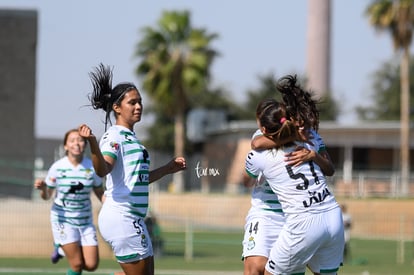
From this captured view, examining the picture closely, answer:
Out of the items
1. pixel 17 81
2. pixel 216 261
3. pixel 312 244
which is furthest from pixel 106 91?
pixel 17 81

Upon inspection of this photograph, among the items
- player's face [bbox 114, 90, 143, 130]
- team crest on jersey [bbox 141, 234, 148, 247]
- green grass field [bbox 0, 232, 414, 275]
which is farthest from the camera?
green grass field [bbox 0, 232, 414, 275]

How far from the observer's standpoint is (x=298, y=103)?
916 centimetres

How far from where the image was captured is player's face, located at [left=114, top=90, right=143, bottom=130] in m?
10.1

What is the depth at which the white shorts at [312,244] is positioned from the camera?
8.84m

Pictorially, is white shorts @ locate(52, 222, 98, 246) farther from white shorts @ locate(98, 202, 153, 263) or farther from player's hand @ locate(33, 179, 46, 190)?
white shorts @ locate(98, 202, 153, 263)

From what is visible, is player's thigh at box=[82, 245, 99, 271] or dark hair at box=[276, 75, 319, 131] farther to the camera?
player's thigh at box=[82, 245, 99, 271]

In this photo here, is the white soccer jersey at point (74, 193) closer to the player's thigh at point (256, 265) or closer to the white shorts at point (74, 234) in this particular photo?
the white shorts at point (74, 234)

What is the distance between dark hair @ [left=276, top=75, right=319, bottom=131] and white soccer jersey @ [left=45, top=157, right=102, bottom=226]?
16.0ft

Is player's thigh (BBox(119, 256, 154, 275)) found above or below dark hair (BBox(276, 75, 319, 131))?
below

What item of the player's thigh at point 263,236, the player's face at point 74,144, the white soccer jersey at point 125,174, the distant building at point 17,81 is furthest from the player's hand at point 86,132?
the distant building at point 17,81

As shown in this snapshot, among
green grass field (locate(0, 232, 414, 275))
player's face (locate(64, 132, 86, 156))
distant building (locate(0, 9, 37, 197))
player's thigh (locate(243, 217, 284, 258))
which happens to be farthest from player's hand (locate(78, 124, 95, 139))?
distant building (locate(0, 9, 37, 197))

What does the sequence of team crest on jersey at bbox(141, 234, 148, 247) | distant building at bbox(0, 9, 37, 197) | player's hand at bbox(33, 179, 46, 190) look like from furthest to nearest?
distant building at bbox(0, 9, 37, 197) → player's hand at bbox(33, 179, 46, 190) → team crest on jersey at bbox(141, 234, 148, 247)

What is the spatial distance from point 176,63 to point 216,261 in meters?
31.3

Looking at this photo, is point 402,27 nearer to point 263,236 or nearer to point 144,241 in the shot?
point 263,236
